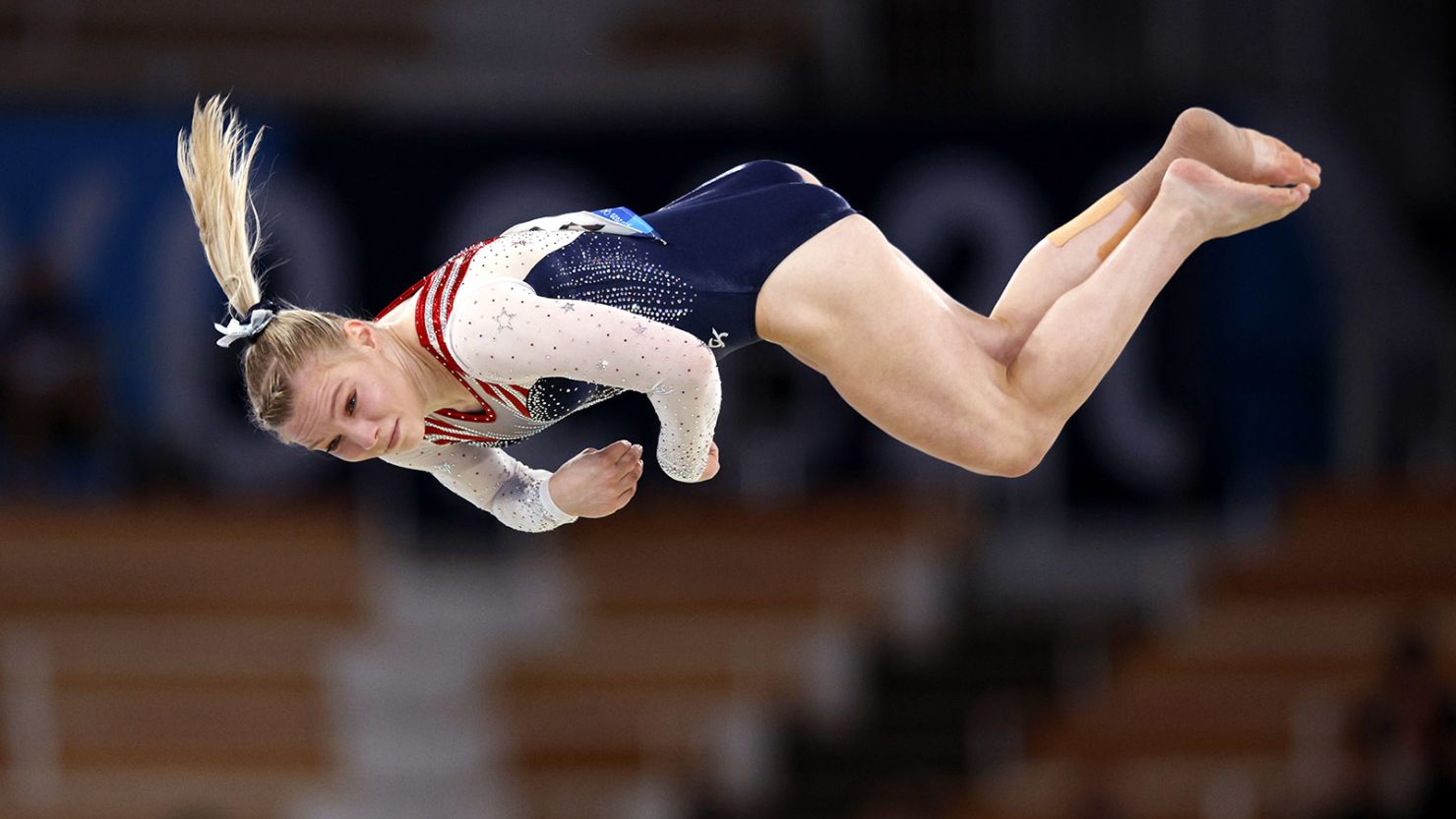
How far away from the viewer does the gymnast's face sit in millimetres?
4180

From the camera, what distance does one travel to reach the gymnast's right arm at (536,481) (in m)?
4.48

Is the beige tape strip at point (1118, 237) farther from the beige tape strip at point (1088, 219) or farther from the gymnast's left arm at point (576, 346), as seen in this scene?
the gymnast's left arm at point (576, 346)

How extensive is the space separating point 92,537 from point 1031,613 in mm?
4835

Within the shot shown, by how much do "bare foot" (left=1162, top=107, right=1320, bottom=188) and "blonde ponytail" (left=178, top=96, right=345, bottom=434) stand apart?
195 centimetres

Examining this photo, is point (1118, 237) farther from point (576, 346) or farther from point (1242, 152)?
point (576, 346)

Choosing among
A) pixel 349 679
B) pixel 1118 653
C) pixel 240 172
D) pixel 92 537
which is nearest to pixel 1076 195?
pixel 1118 653

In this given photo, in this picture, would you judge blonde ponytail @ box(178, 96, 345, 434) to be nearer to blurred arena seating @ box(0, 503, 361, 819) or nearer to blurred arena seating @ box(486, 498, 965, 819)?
blurred arena seating @ box(0, 503, 361, 819)

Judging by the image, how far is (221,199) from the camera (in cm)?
432

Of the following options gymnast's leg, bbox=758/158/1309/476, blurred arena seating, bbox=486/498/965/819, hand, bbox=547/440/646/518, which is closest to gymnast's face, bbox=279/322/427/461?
hand, bbox=547/440/646/518

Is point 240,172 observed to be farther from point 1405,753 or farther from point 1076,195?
point 1076,195

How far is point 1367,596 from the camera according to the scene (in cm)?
980

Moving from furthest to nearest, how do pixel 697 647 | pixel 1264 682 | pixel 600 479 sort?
pixel 697 647 < pixel 1264 682 < pixel 600 479

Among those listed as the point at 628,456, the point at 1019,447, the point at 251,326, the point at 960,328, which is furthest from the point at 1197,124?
the point at 251,326

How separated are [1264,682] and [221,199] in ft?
20.9
